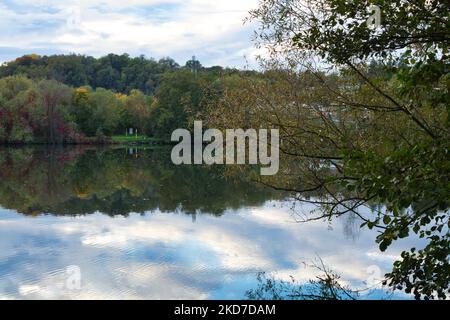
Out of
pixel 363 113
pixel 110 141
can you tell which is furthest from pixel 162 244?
pixel 110 141

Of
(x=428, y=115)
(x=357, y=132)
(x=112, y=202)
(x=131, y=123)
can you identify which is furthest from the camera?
(x=131, y=123)

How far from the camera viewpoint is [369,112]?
A: 8438 mm

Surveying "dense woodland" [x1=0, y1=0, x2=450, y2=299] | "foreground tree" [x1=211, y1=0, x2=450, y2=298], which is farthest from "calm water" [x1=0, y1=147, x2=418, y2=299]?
"foreground tree" [x1=211, y1=0, x2=450, y2=298]

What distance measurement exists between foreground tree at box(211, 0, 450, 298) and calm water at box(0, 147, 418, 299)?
1.93 m

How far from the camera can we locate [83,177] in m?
26.4

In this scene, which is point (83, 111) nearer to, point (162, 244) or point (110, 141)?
point (110, 141)

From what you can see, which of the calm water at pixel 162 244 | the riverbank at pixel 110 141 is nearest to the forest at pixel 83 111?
the riverbank at pixel 110 141

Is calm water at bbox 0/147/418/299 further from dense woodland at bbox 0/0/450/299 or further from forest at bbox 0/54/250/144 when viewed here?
forest at bbox 0/54/250/144

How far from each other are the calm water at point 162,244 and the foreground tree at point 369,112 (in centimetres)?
193

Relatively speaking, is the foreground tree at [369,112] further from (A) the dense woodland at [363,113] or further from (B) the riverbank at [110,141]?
(B) the riverbank at [110,141]

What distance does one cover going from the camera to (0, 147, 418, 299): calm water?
9.15 m

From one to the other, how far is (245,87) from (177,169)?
23056mm

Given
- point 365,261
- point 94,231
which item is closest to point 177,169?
point 94,231

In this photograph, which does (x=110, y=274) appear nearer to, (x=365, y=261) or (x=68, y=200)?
(x=365, y=261)
